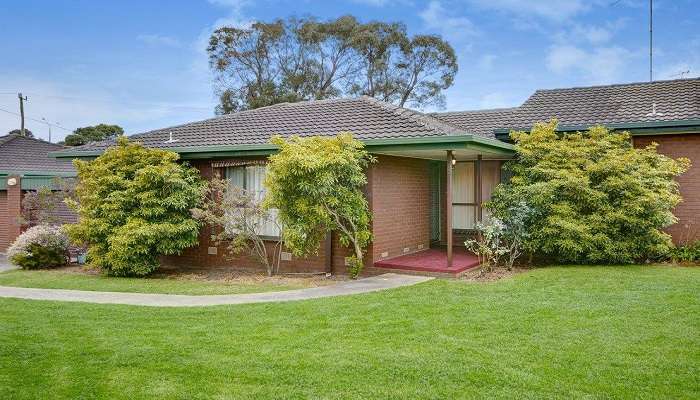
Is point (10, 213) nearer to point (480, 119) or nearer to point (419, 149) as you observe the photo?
point (419, 149)

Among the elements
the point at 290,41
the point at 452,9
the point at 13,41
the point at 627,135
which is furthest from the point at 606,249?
the point at 290,41

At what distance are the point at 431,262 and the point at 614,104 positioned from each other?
23.4 feet

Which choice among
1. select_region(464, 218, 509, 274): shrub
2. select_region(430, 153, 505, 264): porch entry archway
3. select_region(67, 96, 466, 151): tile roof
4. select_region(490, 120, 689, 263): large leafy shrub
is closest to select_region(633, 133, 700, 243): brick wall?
select_region(490, 120, 689, 263): large leafy shrub

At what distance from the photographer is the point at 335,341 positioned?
616 cm

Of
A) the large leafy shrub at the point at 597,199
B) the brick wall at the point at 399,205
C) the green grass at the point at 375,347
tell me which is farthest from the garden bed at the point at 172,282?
the large leafy shrub at the point at 597,199

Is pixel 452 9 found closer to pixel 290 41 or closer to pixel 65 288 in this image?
pixel 65 288

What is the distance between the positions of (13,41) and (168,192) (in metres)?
9.98

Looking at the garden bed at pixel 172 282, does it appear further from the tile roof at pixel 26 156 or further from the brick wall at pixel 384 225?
the tile roof at pixel 26 156

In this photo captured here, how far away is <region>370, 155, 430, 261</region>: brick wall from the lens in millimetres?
11469

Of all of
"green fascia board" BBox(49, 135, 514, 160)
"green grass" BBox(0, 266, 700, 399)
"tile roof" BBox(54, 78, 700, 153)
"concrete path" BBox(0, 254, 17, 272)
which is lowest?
"concrete path" BBox(0, 254, 17, 272)

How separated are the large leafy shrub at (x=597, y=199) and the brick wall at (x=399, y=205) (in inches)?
73.8

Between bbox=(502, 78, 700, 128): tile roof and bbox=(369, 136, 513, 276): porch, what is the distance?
1.76 m

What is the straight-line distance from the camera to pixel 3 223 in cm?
1812

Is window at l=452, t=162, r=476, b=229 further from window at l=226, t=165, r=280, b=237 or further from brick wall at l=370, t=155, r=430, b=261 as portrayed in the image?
window at l=226, t=165, r=280, b=237
